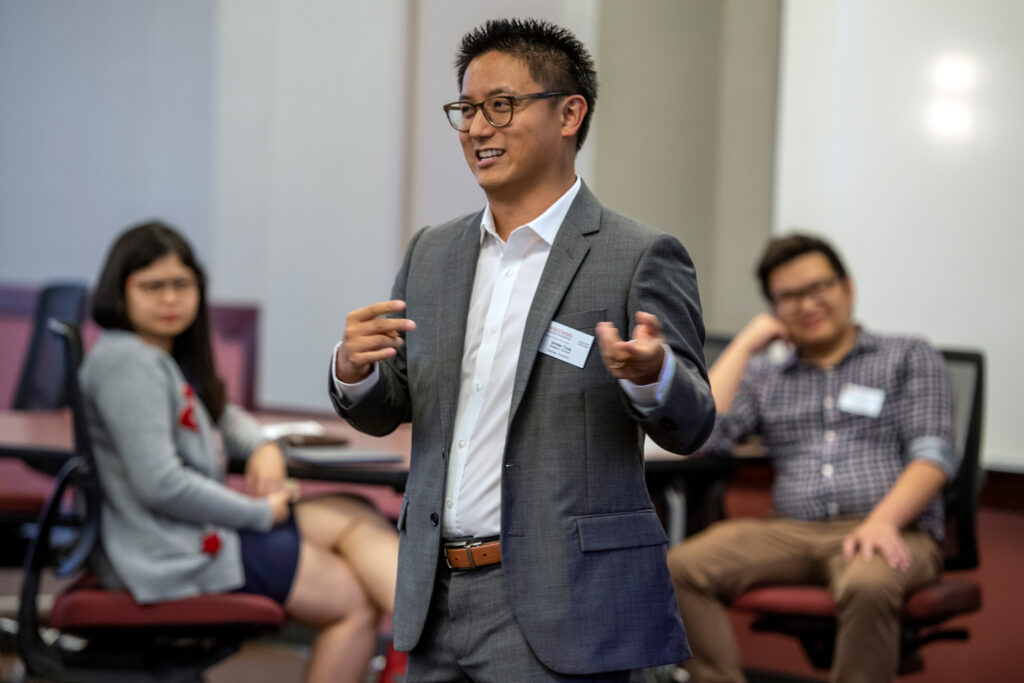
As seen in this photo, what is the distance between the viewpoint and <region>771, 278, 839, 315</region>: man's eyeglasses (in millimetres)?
3229

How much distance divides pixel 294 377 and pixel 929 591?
304 centimetres

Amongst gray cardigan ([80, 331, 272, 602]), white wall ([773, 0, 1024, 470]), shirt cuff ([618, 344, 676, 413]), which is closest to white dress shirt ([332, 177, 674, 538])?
shirt cuff ([618, 344, 676, 413])

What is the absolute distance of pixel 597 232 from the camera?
5.24ft

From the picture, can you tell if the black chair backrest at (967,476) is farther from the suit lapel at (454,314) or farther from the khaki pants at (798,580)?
the suit lapel at (454,314)

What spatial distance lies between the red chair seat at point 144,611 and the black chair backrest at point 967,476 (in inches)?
70.1

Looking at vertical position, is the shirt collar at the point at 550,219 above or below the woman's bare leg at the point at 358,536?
above

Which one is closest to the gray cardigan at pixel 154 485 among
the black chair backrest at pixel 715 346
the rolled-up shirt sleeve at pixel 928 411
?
the black chair backrest at pixel 715 346

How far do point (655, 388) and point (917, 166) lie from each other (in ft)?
A: 8.47

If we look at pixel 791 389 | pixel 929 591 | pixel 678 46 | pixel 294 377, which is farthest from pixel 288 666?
pixel 678 46

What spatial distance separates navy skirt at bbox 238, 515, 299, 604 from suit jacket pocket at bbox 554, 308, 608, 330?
151 cm

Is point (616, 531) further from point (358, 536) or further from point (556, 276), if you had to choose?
point (358, 536)

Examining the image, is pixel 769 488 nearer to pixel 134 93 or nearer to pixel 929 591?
pixel 929 591

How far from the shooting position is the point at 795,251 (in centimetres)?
326

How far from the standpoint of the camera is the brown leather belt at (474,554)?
5.05 ft
